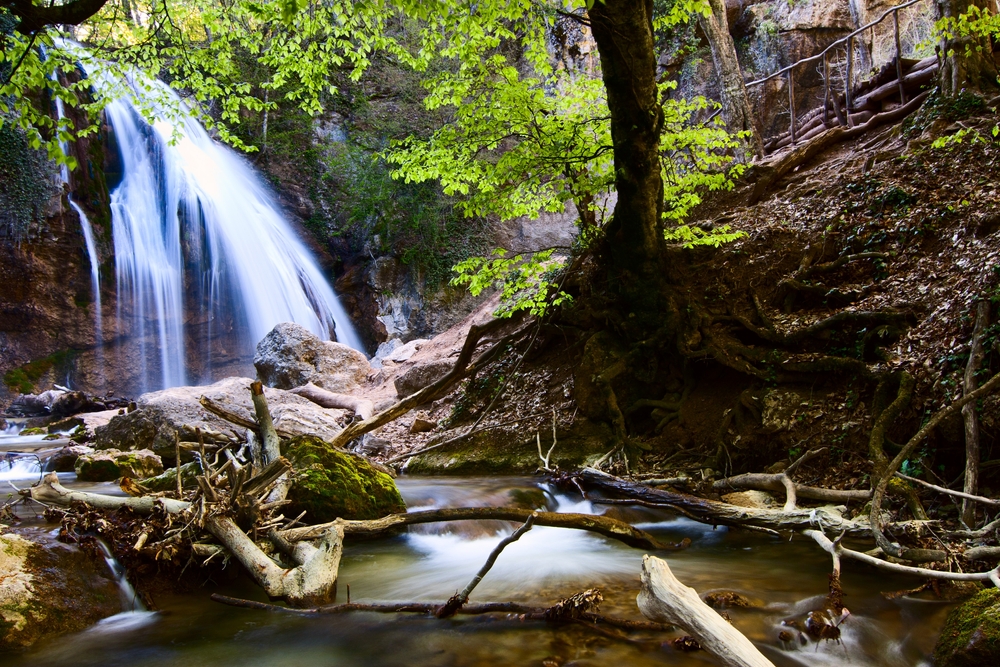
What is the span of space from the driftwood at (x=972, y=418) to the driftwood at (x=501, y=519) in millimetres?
2131

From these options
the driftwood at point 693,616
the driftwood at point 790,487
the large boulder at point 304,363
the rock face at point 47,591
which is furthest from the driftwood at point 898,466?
the large boulder at point 304,363

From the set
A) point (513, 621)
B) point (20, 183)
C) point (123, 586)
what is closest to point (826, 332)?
point (513, 621)

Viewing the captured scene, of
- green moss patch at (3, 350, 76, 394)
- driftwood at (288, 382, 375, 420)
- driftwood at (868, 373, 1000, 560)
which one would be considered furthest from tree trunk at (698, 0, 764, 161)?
green moss patch at (3, 350, 76, 394)

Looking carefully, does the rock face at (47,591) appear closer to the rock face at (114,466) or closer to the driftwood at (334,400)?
the rock face at (114,466)

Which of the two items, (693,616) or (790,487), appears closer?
(693,616)

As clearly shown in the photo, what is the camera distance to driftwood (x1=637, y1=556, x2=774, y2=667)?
2.03 metres

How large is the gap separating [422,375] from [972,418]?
28.4 feet

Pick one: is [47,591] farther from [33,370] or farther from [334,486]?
[33,370]

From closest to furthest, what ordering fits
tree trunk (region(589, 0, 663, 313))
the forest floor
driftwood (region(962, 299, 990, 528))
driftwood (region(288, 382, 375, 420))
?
driftwood (region(962, 299, 990, 528)) < the forest floor < tree trunk (region(589, 0, 663, 313)) < driftwood (region(288, 382, 375, 420))

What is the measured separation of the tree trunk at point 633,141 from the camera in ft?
18.4

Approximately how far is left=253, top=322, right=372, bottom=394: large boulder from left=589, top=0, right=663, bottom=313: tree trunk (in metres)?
8.37

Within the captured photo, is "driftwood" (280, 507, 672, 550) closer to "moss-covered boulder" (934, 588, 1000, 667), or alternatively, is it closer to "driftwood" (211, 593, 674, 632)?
"driftwood" (211, 593, 674, 632)

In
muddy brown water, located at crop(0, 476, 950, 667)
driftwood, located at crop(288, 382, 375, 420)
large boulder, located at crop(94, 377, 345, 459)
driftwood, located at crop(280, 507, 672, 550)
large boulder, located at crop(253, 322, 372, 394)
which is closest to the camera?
muddy brown water, located at crop(0, 476, 950, 667)

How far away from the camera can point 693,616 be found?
2.25 meters
